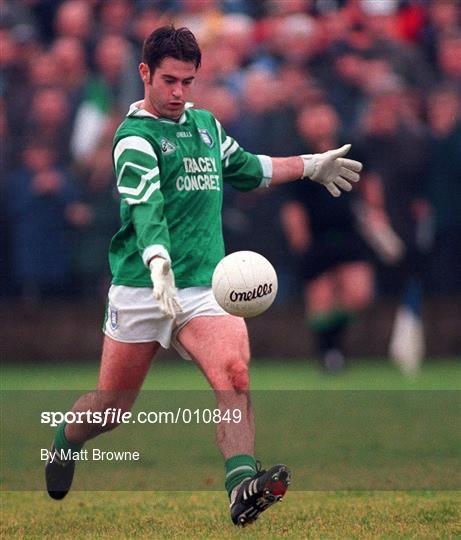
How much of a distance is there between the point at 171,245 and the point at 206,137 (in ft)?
1.98

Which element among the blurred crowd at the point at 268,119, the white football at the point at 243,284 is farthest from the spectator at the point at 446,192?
the white football at the point at 243,284

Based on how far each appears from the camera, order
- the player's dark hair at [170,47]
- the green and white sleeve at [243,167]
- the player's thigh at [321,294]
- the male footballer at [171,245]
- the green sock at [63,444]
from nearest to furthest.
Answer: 1. the male footballer at [171,245]
2. the player's dark hair at [170,47]
3. the green and white sleeve at [243,167]
4. the green sock at [63,444]
5. the player's thigh at [321,294]

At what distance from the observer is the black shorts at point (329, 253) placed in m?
15.0

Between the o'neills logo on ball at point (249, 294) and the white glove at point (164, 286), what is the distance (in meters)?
0.29

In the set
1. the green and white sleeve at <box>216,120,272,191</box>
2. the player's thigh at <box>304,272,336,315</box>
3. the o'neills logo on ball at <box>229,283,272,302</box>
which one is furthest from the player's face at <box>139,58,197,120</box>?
the player's thigh at <box>304,272,336,315</box>

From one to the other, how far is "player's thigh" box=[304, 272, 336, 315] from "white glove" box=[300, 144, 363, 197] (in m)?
7.38

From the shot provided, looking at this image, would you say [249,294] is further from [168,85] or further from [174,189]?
[168,85]

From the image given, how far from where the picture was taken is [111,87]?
51.0 ft

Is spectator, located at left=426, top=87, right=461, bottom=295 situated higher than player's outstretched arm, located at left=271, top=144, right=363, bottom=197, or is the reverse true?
spectator, located at left=426, top=87, right=461, bottom=295

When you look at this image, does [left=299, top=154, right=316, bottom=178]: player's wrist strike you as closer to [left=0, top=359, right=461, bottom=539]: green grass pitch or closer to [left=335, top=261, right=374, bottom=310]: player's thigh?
[left=0, top=359, right=461, bottom=539]: green grass pitch

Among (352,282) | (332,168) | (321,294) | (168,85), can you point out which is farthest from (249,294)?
(352,282)

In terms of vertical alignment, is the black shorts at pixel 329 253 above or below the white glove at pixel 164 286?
above

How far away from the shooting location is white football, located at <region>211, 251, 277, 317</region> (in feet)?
21.0

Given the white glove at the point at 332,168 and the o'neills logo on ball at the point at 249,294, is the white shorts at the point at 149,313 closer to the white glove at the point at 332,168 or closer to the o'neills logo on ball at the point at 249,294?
the o'neills logo on ball at the point at 249,294
